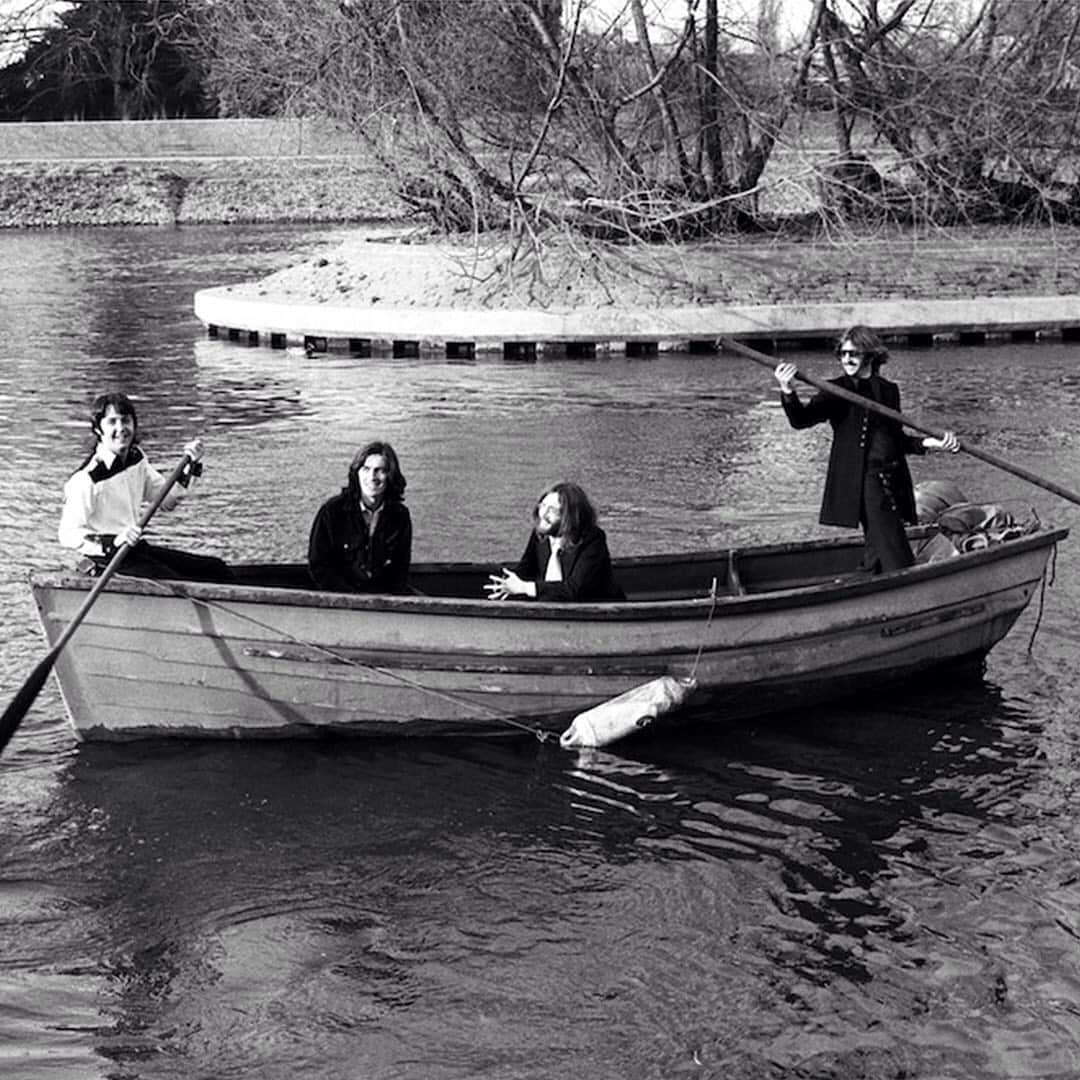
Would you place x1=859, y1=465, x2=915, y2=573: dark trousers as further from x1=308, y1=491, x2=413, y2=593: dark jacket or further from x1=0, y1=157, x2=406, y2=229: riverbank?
x1=0, y1=157, x2=406, y2=229: riverbank

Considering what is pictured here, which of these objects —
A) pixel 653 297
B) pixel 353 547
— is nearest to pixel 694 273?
pixel 653 297

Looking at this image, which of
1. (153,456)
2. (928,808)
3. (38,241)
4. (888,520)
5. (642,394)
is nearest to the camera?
(928,808)

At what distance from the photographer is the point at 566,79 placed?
2745cm

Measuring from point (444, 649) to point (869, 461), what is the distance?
8.55 feet

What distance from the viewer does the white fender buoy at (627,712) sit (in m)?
9.62

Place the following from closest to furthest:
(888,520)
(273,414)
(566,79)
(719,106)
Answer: (888,520) < (273,414) < (566,79) < (719,106)

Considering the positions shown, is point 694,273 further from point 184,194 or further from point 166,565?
point 184,194

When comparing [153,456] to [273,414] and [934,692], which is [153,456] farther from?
[934,692]

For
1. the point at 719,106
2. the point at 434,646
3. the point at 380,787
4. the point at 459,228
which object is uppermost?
the point at 719,106

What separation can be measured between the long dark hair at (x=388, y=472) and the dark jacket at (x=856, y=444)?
87.5 inches

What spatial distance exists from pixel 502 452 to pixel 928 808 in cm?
994

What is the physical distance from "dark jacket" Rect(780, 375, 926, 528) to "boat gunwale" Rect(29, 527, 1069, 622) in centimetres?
46

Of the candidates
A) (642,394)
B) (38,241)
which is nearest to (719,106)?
(642,394)

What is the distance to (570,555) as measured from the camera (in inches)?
386
